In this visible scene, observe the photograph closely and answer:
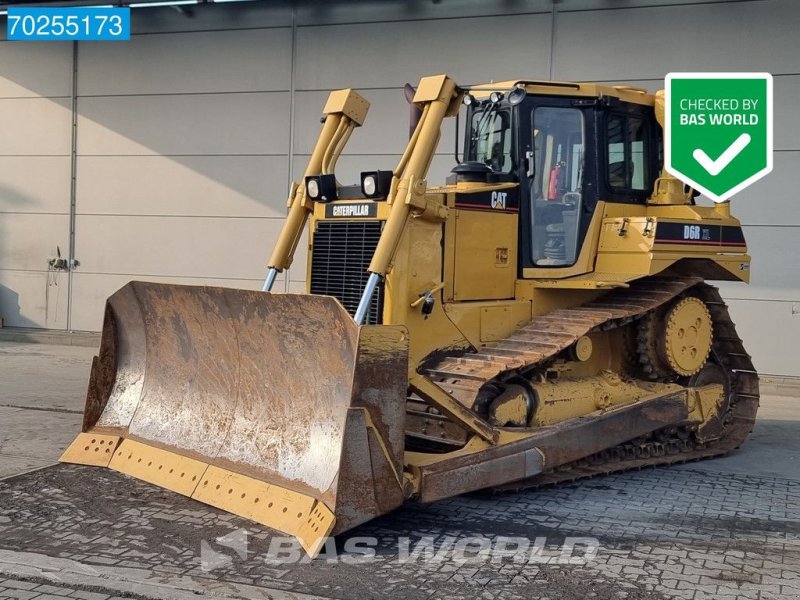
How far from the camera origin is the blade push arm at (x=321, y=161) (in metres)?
7.57

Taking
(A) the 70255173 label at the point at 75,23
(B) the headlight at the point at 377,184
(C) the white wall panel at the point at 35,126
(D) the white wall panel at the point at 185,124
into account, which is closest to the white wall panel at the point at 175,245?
(D) the white wall panel at the point at 185,124

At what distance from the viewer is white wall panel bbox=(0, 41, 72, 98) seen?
16.4 m

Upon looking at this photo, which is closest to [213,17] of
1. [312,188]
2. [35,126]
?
[35,126]

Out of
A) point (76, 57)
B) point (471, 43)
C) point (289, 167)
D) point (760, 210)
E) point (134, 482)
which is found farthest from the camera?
point (76, 57)

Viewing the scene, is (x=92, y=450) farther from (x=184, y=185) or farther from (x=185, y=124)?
(x=185, y=124)

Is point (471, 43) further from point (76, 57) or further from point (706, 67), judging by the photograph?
point (76, 57)

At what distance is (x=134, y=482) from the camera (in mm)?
6707

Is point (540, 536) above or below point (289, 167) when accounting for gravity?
below

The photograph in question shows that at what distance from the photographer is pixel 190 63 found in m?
15.6

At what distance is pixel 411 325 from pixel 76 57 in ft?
39.8

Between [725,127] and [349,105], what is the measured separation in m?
5.79

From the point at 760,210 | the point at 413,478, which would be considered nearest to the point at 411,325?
the point at 413,478

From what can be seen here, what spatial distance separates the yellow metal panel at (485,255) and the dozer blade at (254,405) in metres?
1.75

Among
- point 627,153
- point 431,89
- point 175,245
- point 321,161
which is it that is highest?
point 431,89
